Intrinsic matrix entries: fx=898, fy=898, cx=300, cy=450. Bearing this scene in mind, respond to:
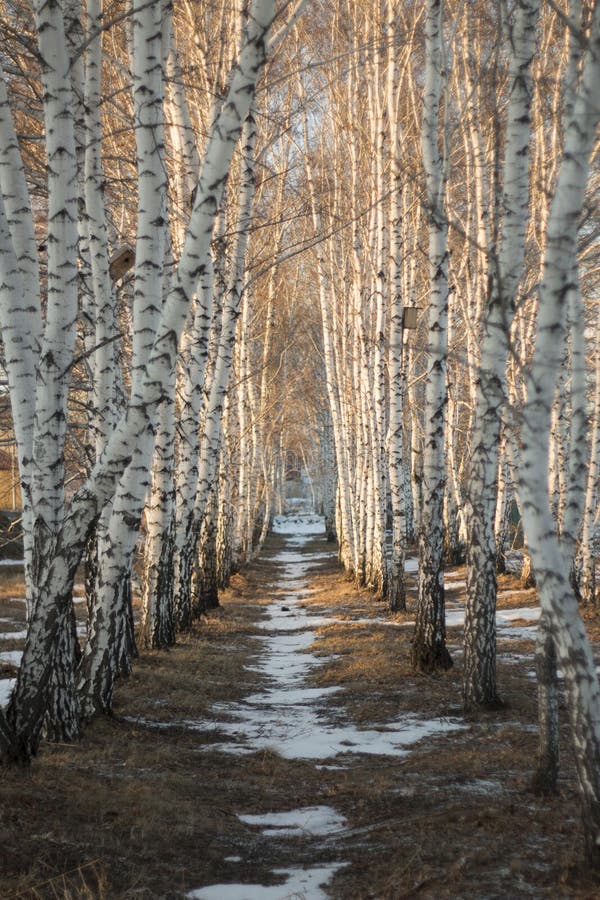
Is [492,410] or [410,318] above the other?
[410,318]

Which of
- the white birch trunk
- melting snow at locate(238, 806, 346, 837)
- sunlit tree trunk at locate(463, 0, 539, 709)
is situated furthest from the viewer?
sunlit tree trunk at locate(463, 0, 539, 709)

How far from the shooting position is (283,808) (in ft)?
17.9

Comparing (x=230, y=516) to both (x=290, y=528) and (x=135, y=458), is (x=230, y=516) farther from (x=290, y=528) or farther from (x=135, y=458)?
(x=290, y=528)

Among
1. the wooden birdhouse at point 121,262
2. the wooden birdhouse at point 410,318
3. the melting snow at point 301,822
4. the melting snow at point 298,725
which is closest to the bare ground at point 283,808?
the melting snow at point 301,822

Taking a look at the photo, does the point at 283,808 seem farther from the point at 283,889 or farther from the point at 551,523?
the point at 551,523

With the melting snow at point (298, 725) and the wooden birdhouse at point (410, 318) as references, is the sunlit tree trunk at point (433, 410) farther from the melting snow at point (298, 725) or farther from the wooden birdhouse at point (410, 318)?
the melting snow at point (298, 725)

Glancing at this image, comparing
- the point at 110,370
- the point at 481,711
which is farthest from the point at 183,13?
the point at 481,711

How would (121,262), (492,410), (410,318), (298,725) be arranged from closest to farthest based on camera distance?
1. (492,410)
2. (298,725)
3. (121,262)
4. (410,318)

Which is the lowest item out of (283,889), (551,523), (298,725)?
(298,725)

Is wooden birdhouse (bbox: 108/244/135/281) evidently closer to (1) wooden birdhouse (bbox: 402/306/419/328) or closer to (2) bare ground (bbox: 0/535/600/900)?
(1) wooden birdhouse (bbox: 402/306/419/328)

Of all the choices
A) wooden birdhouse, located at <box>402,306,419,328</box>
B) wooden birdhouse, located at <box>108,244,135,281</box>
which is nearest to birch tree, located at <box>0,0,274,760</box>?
wooden birdhouse, located at <box>108,244,135,281</box>

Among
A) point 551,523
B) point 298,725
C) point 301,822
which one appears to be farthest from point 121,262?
point 551,523

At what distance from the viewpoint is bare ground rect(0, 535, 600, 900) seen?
385 cm

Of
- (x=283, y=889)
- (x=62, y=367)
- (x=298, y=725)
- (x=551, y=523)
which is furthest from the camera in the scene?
(x=298, y=725)
